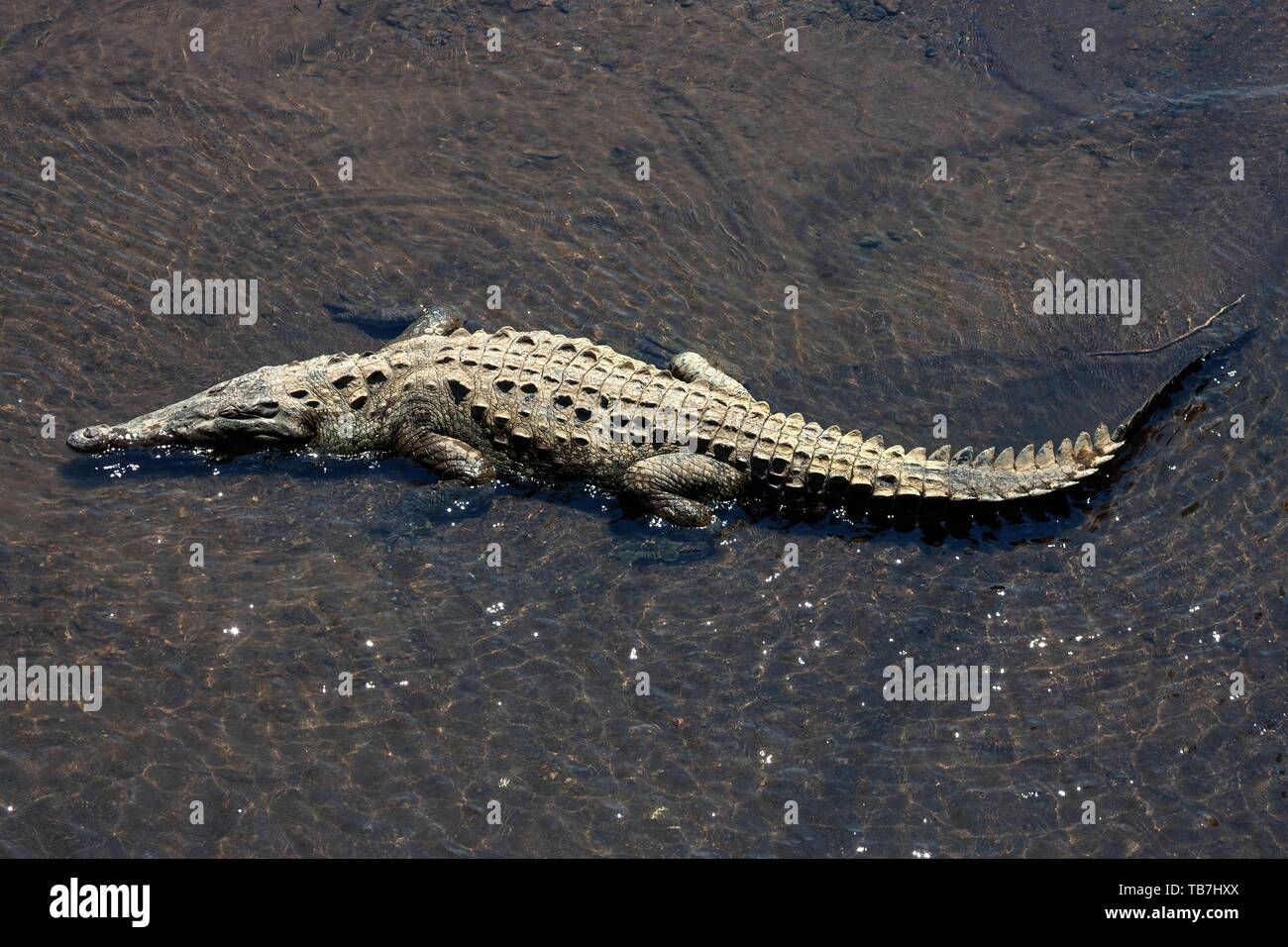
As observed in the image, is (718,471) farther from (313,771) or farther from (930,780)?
(313,771)

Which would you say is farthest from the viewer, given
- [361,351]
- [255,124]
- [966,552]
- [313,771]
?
[255,124]

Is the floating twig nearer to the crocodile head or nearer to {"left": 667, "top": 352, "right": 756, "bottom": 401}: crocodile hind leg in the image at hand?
{"left": 667, "top": 352, "right": 756, "bottom": 401}: crocodile hind leg

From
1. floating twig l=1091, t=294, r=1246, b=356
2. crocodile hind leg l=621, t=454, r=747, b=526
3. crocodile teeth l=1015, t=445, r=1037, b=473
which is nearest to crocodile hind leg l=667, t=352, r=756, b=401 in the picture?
crocodile hind leg l=621, t=454, r=747, b=526

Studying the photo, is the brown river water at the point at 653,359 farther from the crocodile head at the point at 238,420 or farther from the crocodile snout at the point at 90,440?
the crocodile head at the point at 238,420

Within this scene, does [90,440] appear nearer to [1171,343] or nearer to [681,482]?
[681,482]

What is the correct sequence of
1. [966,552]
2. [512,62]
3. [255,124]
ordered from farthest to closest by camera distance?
1. [512,62]
2. [255,124]
3. [966,552]

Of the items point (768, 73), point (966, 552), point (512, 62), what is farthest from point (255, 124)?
point (966, 552)

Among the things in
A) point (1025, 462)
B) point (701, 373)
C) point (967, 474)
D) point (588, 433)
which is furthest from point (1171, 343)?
point (588, 433)
